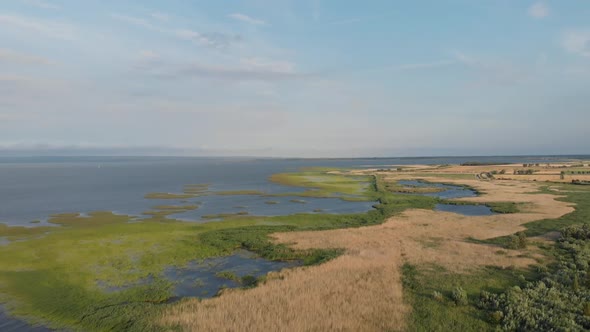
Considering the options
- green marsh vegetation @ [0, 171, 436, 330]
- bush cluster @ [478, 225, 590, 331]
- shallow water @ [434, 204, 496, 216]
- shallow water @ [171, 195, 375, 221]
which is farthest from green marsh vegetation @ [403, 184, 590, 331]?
shallow water @ [171, 195, 375, 221]

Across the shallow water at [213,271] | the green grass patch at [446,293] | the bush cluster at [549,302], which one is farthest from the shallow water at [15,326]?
the bush cluster at [549,302]

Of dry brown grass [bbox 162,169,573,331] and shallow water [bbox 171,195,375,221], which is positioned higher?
dry brown grass [bbox 162,169,573,331]

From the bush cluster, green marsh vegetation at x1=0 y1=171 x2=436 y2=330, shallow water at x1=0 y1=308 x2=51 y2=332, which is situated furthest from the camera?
green marsh vegetation at x1=0 y1=171 x2=436 y2=330

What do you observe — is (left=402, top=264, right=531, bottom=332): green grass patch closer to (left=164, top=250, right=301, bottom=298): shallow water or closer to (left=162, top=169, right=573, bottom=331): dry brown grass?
(left=162, top=169, right=573, bottom=331): dry brown grass

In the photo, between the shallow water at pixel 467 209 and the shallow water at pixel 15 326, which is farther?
the shallow water at pixel 467 209

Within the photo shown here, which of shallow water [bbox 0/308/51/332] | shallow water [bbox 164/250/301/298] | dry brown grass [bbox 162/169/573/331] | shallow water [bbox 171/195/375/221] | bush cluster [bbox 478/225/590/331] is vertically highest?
bush cluster [bbox 478/225/590/331]

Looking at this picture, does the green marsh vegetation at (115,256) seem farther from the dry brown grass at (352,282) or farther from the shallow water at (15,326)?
the dry brown grass at (352,282)

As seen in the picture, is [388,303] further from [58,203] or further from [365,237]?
[58,203]
